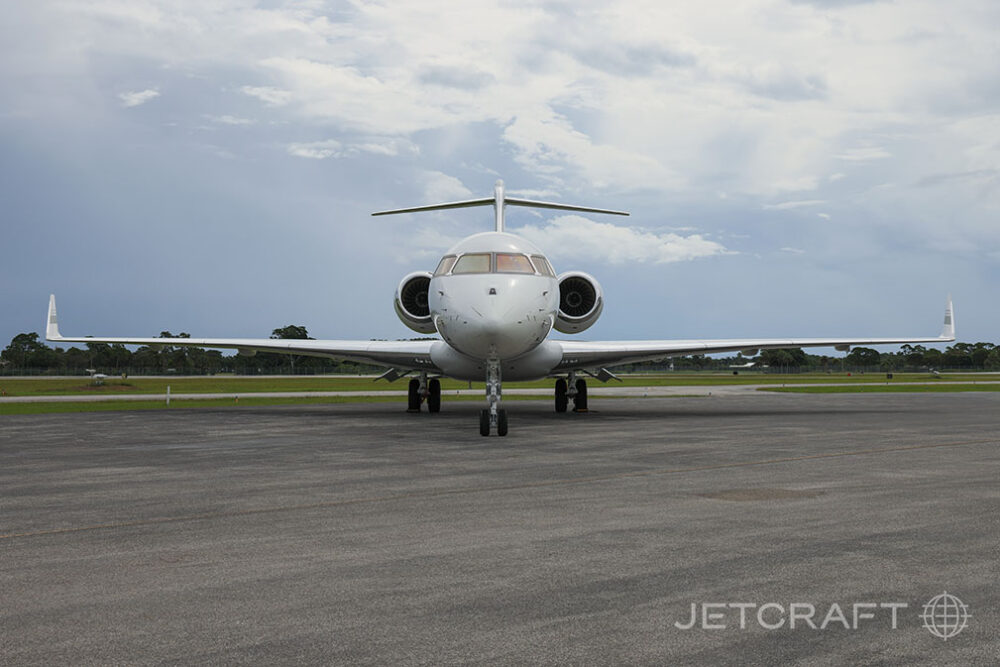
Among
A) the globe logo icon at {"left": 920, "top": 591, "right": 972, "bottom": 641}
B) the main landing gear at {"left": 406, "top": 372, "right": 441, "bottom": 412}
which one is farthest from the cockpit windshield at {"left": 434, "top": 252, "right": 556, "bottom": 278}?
the globe logo icon at {"left": 920, "top": 591, "right": 972, "bottom": 641}

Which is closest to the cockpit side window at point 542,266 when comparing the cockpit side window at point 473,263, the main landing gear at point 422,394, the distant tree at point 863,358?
the cockpit side window at point 473,263

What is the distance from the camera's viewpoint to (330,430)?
18625 millimetres

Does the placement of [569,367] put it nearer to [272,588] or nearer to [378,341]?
[378,341]

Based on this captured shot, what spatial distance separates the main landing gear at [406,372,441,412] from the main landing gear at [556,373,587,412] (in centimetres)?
352

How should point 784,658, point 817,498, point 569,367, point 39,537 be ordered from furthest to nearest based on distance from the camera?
1. point 569,367
2. point 817,498
3. point 39,537
4. point 784,658

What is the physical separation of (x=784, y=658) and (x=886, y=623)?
0.86 metres

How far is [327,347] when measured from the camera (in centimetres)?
2411

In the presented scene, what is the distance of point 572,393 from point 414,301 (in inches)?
222

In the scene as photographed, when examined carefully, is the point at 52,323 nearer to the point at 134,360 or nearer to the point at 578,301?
the point at 578,301

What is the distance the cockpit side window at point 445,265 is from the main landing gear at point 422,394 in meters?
6.43

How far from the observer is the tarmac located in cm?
424

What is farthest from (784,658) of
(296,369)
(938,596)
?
(296,369)

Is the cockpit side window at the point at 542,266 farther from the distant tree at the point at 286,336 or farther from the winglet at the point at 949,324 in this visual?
the distant tree at the point at 286,336

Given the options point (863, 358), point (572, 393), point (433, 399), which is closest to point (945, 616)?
point (572, 393)
